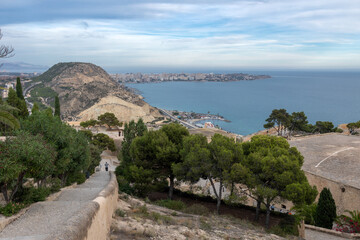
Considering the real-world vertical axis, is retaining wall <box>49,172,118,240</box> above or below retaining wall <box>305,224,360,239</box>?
above

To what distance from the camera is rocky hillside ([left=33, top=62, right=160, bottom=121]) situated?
64.9m

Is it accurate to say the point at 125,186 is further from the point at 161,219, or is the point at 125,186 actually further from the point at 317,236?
the point at 317,236

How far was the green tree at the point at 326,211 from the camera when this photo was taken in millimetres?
12164

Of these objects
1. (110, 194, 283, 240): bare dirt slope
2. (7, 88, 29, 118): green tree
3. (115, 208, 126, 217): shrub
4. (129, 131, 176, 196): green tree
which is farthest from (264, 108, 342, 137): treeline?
(115, 208, 126, 217): shrub

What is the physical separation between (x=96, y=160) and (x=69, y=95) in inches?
2911

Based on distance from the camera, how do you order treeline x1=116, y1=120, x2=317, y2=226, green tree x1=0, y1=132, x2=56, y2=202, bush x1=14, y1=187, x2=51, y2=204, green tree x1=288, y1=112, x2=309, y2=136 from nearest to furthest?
green tree x1=0, y1=132, x2=56, y2=202 < bush x1=14, y1=187, x2=51, y2=204 < treeline x1=116, y1=120, x2=317, y2=226 < green tree x1=288, y1=112, x2=309, y2=136

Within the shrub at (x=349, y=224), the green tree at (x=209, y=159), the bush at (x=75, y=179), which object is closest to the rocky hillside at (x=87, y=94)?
the bush at (x=75, y=179)

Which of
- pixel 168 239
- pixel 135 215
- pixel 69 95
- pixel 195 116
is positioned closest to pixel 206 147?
pixel 135 215

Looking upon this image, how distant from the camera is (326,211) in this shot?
484 inches

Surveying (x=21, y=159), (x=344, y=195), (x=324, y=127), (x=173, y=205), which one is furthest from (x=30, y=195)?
(x=324, y=127)

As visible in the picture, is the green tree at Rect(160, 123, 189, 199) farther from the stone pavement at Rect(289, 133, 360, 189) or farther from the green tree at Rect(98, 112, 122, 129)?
the green tree at Rect(98, 112, 122, 129)

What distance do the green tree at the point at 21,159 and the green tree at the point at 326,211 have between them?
11.0 m

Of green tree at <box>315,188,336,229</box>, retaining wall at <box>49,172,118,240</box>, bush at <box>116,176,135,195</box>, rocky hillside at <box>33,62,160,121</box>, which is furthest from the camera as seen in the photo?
rocky hillside at <box>33,62,160,121</box>

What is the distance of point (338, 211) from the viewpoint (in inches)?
599
